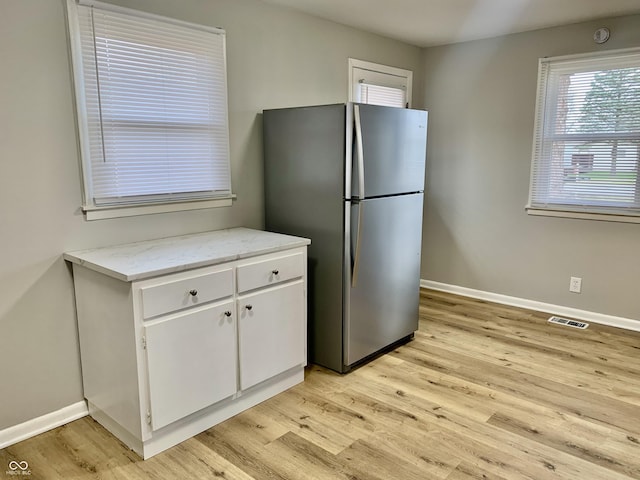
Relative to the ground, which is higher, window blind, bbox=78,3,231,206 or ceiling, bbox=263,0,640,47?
ceiling, bbox=263,0,640,47

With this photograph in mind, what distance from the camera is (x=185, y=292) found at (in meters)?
2.15

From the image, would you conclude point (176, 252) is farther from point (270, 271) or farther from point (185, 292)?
point (270, 271)

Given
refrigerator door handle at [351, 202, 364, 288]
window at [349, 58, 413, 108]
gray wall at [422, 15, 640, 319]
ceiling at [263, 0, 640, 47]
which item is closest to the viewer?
refrigerator door handle at [351, 202, 364, 288]

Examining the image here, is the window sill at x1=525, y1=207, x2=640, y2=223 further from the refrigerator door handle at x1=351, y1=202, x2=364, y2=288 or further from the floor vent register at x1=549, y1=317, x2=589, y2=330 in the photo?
the refrigerator door handle at x1=351, y1=202, x2=364, y2=288

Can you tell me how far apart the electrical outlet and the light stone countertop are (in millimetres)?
2455

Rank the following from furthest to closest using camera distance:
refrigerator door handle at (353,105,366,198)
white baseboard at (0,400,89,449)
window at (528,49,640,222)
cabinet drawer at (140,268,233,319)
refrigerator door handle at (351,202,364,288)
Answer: window at (528,49,640,222) → refrigerator door handle at (351,202,364,288) → refrigerator door handle at (353,105,366,198) → white baseboard at (0,400,89,449) → cabinet drawer at (140,268,233,319)

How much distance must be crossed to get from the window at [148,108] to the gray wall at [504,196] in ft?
7.88

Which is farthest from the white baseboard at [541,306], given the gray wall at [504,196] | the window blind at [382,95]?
the window blind at [382,95]

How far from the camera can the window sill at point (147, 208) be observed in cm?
240

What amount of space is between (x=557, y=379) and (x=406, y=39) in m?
Answer: 3.01

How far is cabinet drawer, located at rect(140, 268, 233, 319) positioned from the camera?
2031 millimetres

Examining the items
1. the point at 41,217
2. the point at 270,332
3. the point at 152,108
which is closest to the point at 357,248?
the point at 270,332

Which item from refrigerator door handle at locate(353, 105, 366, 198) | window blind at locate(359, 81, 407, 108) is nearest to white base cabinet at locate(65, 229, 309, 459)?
refrigerator door handle at locate(353, 105, 366, 198)

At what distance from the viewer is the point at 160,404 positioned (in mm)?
2129
